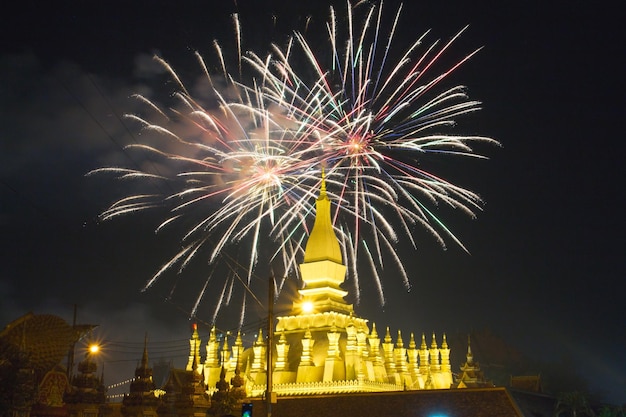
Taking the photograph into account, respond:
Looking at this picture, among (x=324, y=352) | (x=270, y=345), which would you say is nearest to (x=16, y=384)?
(x=270, y=345)

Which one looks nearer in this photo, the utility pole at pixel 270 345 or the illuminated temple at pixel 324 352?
the utility pole at pixel 270 345

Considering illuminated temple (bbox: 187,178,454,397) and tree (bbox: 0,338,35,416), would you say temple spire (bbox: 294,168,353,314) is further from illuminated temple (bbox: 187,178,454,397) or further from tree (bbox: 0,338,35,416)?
tree (bbox: 0,338,35,416)

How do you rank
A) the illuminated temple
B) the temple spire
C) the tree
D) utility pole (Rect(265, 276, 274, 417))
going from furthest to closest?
1. the temple spire
2. the illuminated temple
3. utility pole (Rect(265, 276, 274, 417))
4. the tree

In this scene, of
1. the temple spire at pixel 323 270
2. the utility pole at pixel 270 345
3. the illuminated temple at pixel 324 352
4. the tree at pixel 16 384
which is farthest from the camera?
the temple spire at pixel 323 270

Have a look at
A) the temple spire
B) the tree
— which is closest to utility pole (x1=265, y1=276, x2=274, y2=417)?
the tree

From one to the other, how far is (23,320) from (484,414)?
54.1 ft

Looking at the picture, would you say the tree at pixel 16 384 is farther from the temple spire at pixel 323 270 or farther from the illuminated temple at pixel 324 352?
the temple spire at pixel 323 270

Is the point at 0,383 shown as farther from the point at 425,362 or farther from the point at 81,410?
the point at 425,362

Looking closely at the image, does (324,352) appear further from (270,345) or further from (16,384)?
(16,384)

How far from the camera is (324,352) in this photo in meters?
36.6

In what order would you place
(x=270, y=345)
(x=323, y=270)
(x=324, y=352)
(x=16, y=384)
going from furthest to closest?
(x=323, y=270)
(x=324, y=352)
(x=270, y=345)
(x=16, y=384)

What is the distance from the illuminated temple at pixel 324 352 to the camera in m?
34.3

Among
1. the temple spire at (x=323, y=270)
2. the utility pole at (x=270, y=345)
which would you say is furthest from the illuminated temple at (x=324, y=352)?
the utility pole at (x=270, y=345)

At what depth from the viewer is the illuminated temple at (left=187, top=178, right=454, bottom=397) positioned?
34344 millimetres
